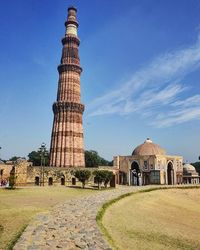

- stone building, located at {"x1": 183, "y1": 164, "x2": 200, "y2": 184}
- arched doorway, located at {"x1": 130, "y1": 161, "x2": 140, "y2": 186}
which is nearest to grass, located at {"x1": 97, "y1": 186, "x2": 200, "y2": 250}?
arched doorway, located at {"x1": 130, "y1": 161, "x2": 140, "y2": 186}

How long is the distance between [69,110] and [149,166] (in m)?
14.5

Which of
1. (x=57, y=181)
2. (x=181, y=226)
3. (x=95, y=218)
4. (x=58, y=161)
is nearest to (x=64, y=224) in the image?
(x=95, y=218)

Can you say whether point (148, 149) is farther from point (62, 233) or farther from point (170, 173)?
point (62, 233)

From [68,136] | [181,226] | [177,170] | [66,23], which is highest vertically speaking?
[66,23]

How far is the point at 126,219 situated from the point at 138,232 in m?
2.45

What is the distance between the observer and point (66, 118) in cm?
4412

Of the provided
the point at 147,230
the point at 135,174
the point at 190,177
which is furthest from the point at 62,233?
the point at 190,177

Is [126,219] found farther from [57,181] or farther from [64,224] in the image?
[57,181]

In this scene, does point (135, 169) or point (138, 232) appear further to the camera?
point (135, 169)

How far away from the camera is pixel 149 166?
46125 millimetres

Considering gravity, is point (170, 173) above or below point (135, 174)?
above

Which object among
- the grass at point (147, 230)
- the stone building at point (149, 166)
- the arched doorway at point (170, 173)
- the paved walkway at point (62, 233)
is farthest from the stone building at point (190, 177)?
the paved walkway at point (62, 233)

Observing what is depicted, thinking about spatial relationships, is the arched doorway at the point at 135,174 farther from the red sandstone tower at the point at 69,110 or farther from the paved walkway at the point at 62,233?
the paved walkway at the point at 62,233

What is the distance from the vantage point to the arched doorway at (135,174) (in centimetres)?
4824
